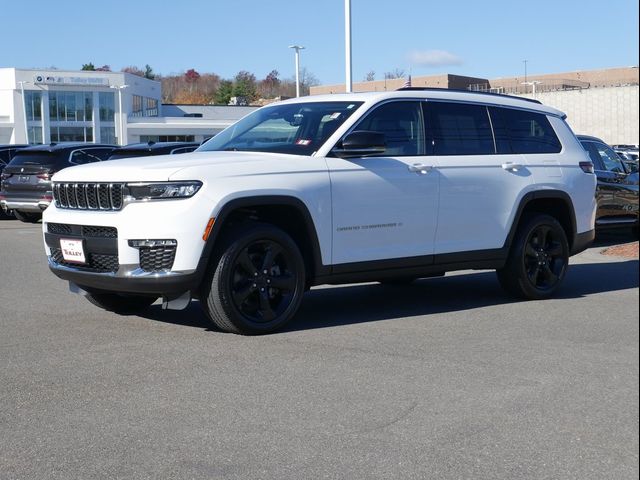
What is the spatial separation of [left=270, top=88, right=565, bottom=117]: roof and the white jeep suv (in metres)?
0.02

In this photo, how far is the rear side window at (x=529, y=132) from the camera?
890 cm

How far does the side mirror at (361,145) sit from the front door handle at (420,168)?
1.40 feet

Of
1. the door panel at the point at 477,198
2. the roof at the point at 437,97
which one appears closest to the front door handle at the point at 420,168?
the door panel at the point at 477,198

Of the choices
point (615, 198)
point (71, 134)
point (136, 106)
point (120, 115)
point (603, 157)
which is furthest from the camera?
point (136, 106)

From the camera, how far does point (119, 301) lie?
8125 millimetres

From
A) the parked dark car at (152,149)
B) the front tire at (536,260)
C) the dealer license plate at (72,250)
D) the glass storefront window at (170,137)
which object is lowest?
the front tire at (536,260)

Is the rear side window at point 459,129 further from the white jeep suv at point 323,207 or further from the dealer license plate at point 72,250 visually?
the dealer license plate at point 72,250

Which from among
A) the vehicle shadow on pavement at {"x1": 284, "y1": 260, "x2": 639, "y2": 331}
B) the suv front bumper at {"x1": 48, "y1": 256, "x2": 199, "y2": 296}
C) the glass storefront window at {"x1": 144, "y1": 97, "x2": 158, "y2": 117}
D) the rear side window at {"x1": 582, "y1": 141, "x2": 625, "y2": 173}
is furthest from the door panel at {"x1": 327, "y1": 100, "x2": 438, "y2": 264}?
the glass storefront window at {"x1": 144, "y1": 97, "x2": 158, "y2": 117}

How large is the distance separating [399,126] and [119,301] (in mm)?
2965

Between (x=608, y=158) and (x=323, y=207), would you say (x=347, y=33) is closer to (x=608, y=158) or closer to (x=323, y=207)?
(x=608, y=158)

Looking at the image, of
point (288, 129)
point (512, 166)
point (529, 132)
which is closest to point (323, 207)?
point (288, 129)

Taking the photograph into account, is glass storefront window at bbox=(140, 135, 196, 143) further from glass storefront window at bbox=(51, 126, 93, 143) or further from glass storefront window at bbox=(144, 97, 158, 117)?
glass storefront window at bbox=(144, 97, 158, 117)

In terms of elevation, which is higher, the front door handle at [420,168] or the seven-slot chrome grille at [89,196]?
the front door handle at [420,168]

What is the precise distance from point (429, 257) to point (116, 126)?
8211 cm
